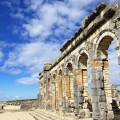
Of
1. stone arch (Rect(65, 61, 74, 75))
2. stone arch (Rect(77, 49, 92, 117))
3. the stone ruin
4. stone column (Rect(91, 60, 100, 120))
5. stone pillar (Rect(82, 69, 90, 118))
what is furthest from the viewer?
stone arch (Rect(65, 61, 74, 75))

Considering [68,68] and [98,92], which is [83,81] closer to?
[68,68]

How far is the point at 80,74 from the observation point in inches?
663

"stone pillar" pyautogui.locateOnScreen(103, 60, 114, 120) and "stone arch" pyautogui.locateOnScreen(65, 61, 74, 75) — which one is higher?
"stone arch" pyautogui.locateOnScreen(65, 61, 74, 75)

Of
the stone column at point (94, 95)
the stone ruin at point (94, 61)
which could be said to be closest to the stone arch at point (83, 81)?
the stone ruin at point (94, 61)

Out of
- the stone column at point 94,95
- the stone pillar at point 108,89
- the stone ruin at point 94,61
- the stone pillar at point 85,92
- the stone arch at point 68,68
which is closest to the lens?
the stone ruin at point 94,61

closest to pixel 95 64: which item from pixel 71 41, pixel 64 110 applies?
pixel 71 41

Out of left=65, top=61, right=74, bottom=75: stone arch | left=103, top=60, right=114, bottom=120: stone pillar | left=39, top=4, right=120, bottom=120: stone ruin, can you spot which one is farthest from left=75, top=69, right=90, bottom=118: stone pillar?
left=103, top=60, right=114, bottom=120: stone pillar

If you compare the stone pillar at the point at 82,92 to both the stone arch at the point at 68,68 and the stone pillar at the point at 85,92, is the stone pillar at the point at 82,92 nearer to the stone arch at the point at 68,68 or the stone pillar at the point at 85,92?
the stone pillar at the point at 85,92

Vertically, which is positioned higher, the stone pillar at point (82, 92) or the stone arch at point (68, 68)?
the stone arch at point (68, 68)

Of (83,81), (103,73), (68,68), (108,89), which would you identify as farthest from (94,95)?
(68,68)

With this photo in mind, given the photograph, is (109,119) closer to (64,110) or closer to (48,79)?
(64,110)

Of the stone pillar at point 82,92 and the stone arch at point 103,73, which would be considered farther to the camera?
the stone pillar at point 82,92

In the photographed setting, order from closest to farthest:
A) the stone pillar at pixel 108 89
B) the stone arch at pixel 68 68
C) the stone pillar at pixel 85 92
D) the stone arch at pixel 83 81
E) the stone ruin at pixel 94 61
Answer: the stone ruin at pixel 94 61, the stone pillar at pixel 108 89, the stone pillar at pixel 85 92, the stone arch at pixel 83 81, the stone arch at pixel 68 68

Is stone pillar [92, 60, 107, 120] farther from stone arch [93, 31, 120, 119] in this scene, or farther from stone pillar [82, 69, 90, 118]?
stone pillar [82, 69, 90, 118]
